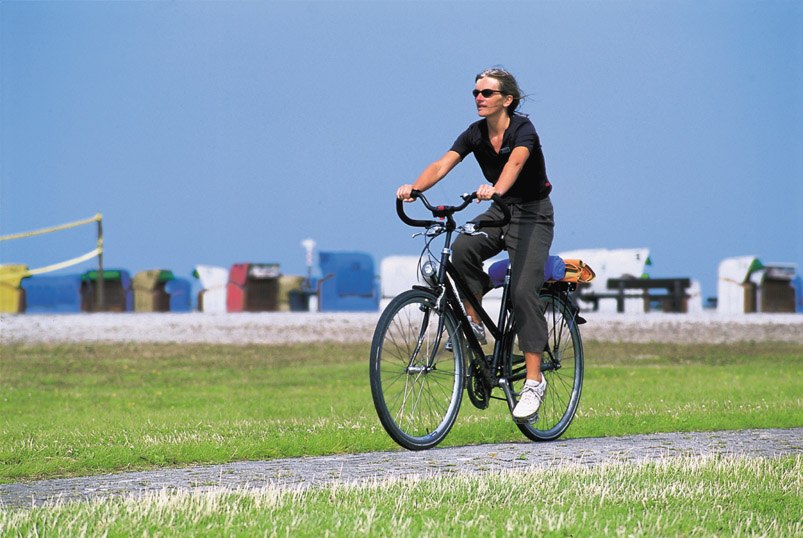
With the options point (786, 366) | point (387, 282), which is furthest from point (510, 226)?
point (387, 282)

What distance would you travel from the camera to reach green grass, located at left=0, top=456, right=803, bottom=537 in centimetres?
426

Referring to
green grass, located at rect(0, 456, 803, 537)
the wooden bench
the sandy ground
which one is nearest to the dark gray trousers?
green grass, located at rect(0, 456, 803, 537)

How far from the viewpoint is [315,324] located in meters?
25.0

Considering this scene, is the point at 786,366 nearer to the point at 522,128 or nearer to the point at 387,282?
the point at 522,128

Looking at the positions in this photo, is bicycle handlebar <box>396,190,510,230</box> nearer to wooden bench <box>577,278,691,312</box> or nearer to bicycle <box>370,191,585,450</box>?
bicycle <box>370,191,585,450</box>

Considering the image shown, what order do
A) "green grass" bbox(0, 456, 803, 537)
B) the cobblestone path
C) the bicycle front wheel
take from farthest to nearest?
the bicycle front wheel < the cobblestone path < "green grass" bbox(0, 456, 803, 537)

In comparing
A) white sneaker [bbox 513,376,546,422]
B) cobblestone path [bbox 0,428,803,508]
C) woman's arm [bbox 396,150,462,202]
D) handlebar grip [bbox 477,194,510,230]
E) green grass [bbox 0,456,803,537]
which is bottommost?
cobblestone path [bbox 0,428,803,508]

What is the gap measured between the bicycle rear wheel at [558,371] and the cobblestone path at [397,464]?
0.19 m

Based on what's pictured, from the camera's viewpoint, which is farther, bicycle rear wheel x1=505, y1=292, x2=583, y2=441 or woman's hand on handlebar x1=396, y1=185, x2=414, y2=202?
bicycle rear wheel x1=505, y1=292, x2=583, y2=441

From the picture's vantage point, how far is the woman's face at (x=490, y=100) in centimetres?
654

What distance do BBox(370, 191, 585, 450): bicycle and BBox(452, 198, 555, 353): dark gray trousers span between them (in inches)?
5.0

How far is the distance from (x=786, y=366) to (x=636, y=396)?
6.06 metres

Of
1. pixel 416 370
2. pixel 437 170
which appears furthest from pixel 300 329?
pixel 416 370

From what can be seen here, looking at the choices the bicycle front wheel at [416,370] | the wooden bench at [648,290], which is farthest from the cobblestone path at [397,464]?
the wooden bench at [648,290]
